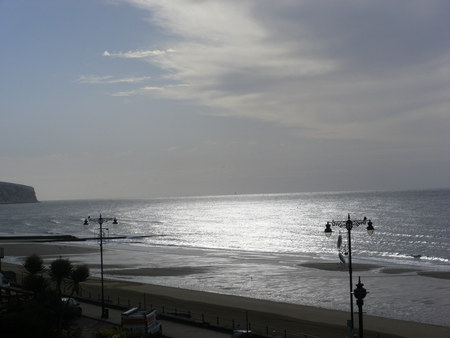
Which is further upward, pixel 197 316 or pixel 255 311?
pixel 197 316

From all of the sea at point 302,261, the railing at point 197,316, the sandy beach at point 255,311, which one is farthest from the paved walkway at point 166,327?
the sea at point 302,261

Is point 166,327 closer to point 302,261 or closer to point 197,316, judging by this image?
point 197,316

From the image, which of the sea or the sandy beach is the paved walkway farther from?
the sea

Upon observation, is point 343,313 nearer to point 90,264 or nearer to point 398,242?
point 90,264

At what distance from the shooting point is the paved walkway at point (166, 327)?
29266 mm

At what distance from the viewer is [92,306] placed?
37.9 meters

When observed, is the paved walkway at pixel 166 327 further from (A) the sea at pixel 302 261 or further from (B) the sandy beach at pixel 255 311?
(A) the sea at pixel 302 261

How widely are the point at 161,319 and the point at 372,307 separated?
19.0 meters

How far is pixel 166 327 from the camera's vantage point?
31219mm

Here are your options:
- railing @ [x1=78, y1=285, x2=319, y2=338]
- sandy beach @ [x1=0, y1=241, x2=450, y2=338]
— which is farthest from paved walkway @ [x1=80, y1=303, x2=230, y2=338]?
sandy beach @ [x1=0, y1=241, x2=450, y2=338]

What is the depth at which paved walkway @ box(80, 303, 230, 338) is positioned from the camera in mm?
29266

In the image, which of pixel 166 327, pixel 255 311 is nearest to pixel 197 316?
pixel 255 311

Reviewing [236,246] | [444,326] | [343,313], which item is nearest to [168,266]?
[236,246]

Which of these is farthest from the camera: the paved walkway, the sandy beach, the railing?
the sandy beach
